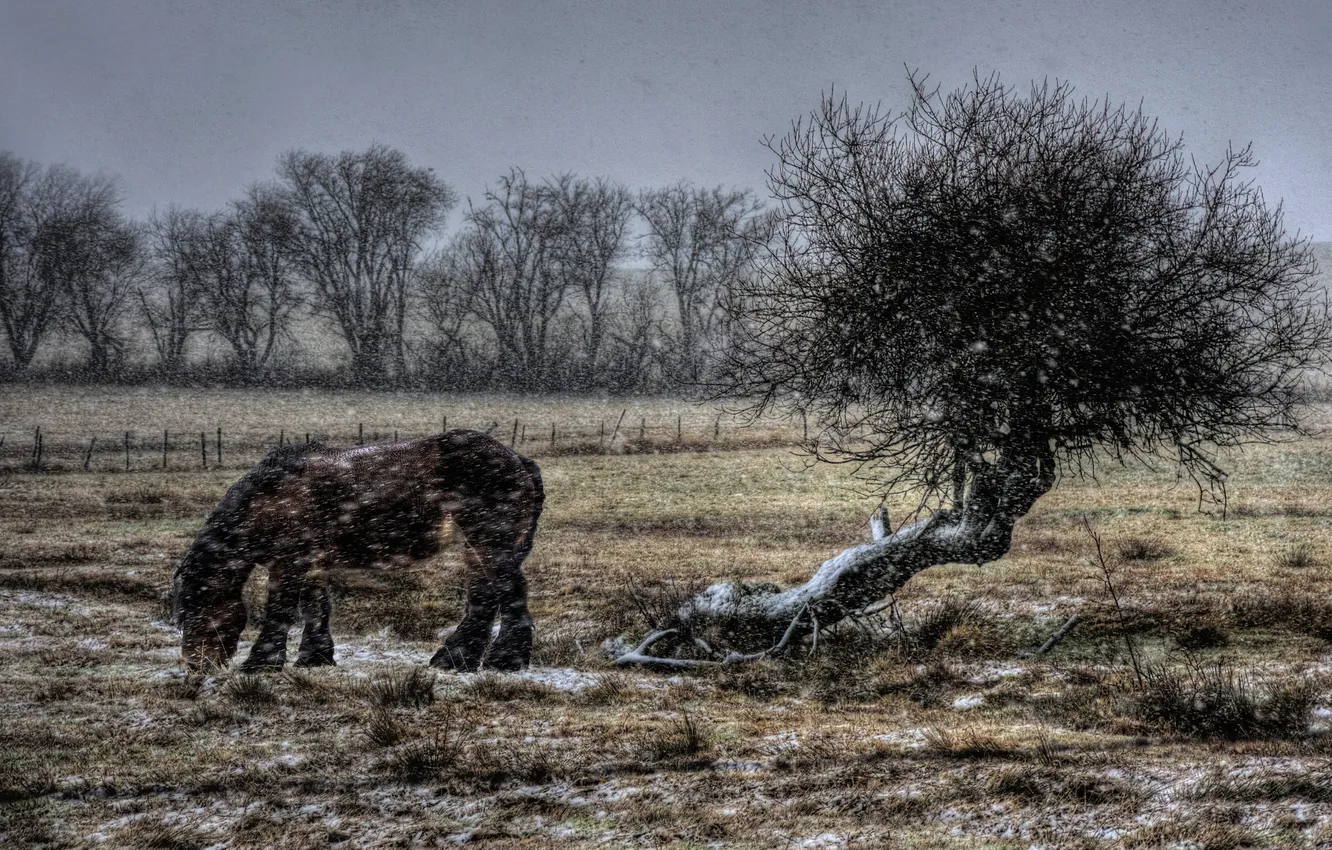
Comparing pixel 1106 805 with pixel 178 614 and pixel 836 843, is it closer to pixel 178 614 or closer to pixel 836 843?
pixel 836 843

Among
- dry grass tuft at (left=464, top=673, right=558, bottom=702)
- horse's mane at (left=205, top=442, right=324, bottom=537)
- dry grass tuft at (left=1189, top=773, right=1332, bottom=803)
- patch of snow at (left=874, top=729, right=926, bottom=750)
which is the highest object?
horse's mane at (left=205, top=442, right=324, bottom=537)

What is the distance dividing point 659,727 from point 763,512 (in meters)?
15.9

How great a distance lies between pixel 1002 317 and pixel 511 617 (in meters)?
5.85

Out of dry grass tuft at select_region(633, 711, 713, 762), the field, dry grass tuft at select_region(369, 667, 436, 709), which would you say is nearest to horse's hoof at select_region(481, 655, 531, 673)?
the field

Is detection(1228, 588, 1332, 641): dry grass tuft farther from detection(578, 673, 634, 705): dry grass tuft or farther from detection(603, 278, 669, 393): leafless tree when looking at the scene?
detection(603, 278, 669, 393): leafless tree

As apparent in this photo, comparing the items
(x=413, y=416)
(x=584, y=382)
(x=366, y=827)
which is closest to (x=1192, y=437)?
(x=366, y=827)

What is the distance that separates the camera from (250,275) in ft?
137

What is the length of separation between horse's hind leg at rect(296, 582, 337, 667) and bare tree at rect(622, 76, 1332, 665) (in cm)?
306

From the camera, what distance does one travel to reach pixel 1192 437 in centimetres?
938

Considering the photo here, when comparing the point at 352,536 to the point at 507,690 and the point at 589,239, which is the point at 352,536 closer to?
the point at 507,690

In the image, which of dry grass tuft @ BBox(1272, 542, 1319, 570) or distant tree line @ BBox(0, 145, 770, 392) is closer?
dry grass tuft @ BBox(1272, 542, 1319, 570)

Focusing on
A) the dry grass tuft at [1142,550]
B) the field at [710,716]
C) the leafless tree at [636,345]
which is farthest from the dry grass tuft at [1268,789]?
the leafless tree at [636,345]

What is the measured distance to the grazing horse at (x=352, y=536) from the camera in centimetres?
835

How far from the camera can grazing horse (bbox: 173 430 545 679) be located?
8.35 meters
